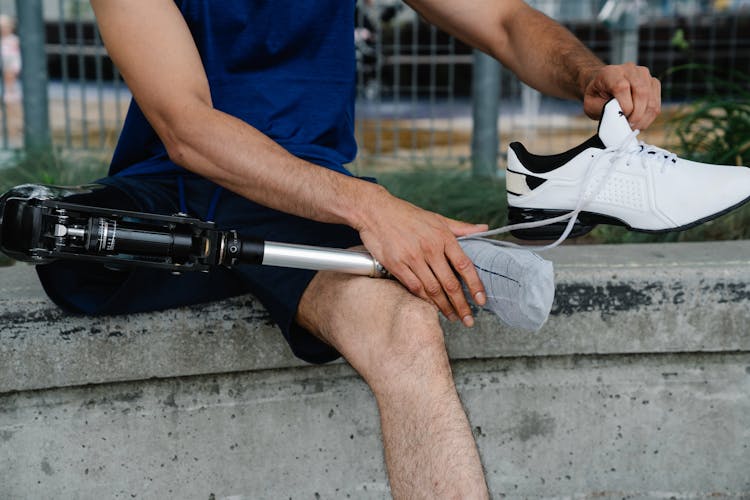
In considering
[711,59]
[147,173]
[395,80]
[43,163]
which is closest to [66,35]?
[43,163]

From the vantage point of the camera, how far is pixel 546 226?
1986mm

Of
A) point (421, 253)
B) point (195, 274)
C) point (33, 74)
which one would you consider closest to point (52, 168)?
point (33, 74)

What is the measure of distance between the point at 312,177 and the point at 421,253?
10.6 inches

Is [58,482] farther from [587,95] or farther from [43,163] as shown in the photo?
[43,163]

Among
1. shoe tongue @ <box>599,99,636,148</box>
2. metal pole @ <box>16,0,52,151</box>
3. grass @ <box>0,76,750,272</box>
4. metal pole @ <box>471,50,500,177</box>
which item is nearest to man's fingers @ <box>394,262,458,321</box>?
shoe tongue @ <box>599,99,636,148</box>

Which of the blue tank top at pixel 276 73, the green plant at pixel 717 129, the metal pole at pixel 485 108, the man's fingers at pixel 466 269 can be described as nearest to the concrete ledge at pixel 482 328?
the blue tank top at pixel 276 73

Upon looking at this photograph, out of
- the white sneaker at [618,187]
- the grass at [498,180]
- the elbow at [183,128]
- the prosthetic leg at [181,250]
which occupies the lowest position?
the grass at [498,180]

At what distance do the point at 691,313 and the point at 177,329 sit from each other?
4.11 feet

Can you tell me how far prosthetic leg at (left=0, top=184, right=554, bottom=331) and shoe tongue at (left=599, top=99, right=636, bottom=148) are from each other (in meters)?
0.33

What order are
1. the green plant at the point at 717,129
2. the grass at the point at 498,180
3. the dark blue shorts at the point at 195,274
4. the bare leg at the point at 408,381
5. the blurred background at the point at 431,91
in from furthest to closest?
the blurred background at the point at 431,91 < the green plant at the point at 717,129 < the grass at the point at 498,180 < the dark blue shorts at the point at 195,274 < the bare leg at the point at 408,381

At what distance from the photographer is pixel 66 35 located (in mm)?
5027

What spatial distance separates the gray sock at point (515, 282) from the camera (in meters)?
1.74

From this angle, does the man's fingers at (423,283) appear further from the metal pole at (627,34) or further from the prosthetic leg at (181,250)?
the metal pole at (627,34)

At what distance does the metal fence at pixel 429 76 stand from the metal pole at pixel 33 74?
20 cm
